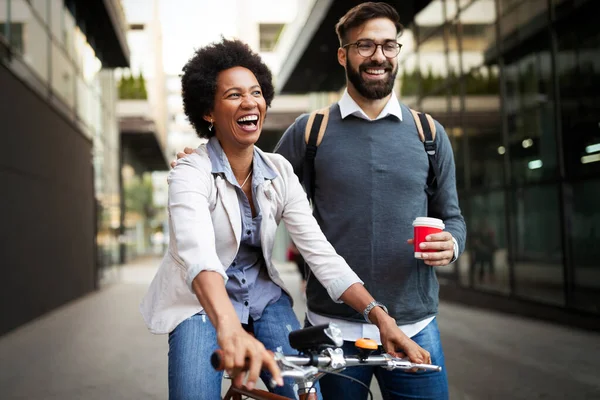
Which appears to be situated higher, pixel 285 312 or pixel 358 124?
pixel 358 124

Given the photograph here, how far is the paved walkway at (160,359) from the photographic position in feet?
20.7

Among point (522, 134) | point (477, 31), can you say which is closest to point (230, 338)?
point (522, 134)

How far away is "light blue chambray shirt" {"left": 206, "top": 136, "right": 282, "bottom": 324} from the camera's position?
7.86ft

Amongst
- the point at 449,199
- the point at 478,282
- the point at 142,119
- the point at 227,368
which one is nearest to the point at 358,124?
the point at 449,199

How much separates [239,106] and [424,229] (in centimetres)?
84

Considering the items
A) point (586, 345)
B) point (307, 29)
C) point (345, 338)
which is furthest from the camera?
point (307, 29)

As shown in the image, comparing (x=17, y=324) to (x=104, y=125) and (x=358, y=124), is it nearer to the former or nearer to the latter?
(x=358, y=124)

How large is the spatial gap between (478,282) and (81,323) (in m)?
7.78

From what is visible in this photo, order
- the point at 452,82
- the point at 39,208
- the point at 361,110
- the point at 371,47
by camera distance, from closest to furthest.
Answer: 1. the point at 371,47
2. the point at 361,110
3. the point at 39,208
4. the point at 452,82

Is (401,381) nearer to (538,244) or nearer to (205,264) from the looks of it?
(205,264)

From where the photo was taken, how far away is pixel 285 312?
251cm

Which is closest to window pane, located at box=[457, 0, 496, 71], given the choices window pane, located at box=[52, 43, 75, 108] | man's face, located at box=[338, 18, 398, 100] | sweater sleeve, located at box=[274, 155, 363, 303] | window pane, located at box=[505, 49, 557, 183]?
window pane, located at box=[505, 49, 557, 183]

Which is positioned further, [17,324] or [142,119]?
[142,119]

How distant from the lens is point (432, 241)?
2.48m
